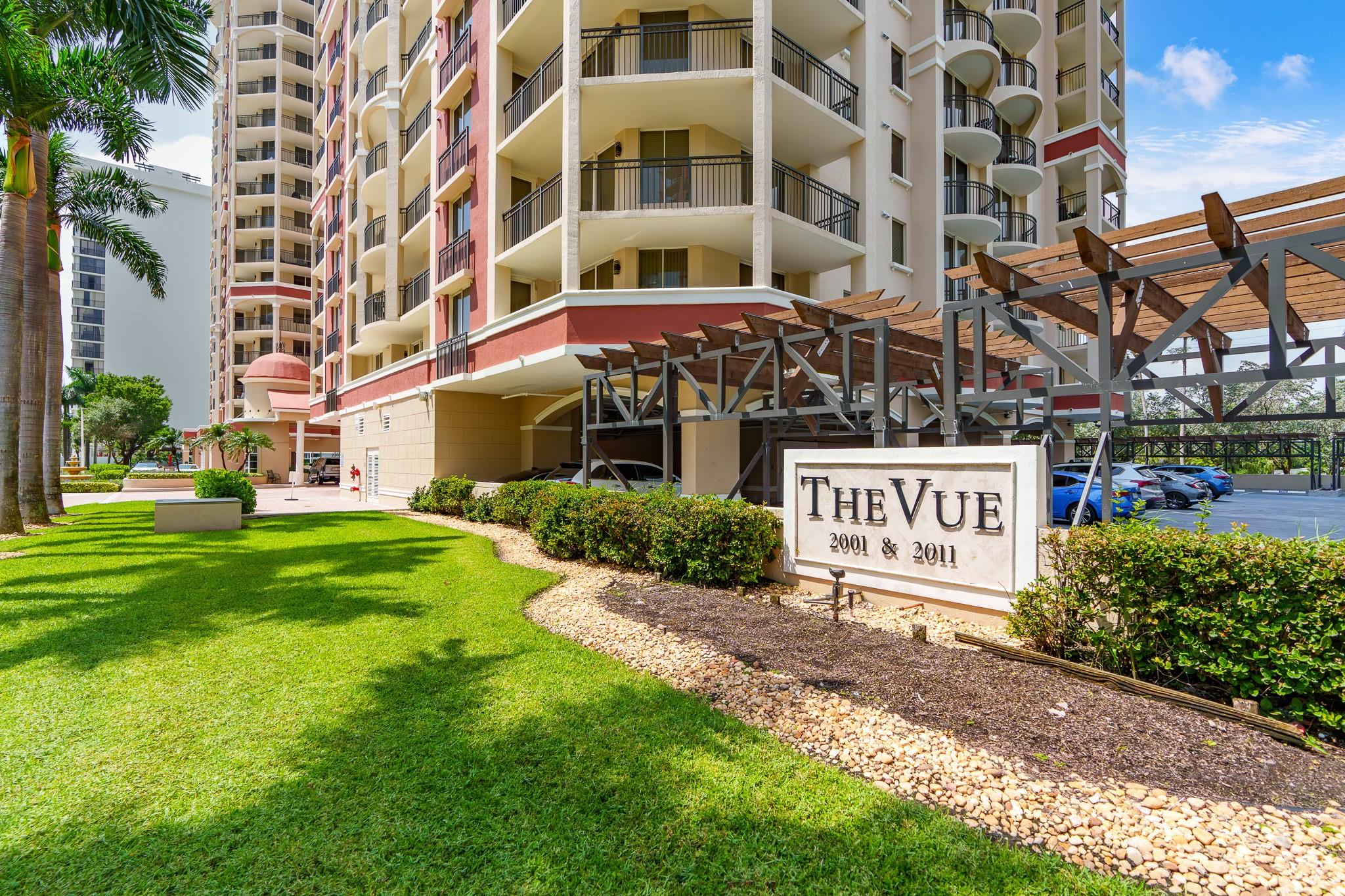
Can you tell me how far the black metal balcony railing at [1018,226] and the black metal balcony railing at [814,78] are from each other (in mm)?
10738

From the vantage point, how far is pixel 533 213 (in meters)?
16.6

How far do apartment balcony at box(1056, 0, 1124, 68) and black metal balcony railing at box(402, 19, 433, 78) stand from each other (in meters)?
26.2

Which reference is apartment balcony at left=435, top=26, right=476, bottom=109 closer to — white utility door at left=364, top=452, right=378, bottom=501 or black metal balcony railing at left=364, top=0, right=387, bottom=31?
black metal balcony railing at left=364, top=0, right=387, bottom=31

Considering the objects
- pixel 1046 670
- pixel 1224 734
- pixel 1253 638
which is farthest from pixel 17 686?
pixel 1253 638

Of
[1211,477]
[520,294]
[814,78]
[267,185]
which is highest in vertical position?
[267,185]

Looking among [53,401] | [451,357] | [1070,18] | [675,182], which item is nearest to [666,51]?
[675,182]

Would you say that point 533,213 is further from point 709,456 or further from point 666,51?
point 709,456

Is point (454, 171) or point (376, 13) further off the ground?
point (376, 13)

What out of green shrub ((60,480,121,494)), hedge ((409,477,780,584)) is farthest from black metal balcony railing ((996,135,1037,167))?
green shrub ((60,480,121,494))

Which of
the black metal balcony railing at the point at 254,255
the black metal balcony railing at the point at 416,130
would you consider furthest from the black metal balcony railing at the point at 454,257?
the black metal balcony railing at the point at 254,255

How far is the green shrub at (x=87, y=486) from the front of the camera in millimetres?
30016

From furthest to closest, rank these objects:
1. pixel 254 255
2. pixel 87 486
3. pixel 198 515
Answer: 1. pixel 254 255
2. pixel 87 486
3. pixel 198 515

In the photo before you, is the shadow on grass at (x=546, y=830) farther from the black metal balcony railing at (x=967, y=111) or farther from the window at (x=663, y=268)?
the black metal balcony railing at (x=967, y=111)

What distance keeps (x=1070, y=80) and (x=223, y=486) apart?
36.0 meters
